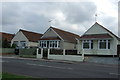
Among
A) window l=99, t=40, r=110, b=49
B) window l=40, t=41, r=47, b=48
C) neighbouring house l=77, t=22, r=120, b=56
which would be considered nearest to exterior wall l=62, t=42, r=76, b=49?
window l=40, t=41, r=47, b=48

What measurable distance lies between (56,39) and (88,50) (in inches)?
326

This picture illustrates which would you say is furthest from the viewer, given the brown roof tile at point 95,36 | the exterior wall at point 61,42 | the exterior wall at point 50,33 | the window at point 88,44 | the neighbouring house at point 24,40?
the neighbouring house at point 24,40

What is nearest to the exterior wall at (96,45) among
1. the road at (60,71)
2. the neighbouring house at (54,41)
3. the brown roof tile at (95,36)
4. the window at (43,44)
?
the brown roof tile at (95,36)

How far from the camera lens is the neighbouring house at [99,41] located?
31031 millimetres

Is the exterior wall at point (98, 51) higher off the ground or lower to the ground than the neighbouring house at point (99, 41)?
lower

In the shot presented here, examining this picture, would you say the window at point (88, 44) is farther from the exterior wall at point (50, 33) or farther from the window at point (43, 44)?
the window at point (43, 44)

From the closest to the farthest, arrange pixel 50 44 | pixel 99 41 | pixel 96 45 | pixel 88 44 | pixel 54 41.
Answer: pixel 99 41 → pixel 96 45 → pixel 88 44 → pixel 54 41 → pixel 50 44

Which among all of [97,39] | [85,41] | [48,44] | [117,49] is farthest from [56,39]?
[117,49]

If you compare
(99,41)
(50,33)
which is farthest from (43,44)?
(99,41)

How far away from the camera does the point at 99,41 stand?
3219 centimetres

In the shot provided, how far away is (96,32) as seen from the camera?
33.8 metres

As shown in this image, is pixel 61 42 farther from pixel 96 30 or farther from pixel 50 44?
pixel 96 30

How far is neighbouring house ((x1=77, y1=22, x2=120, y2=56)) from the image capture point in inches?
1222

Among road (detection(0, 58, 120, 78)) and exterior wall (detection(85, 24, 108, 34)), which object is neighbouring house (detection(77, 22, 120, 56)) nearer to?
exterior wall (detection(85, 24, 108, 34))
